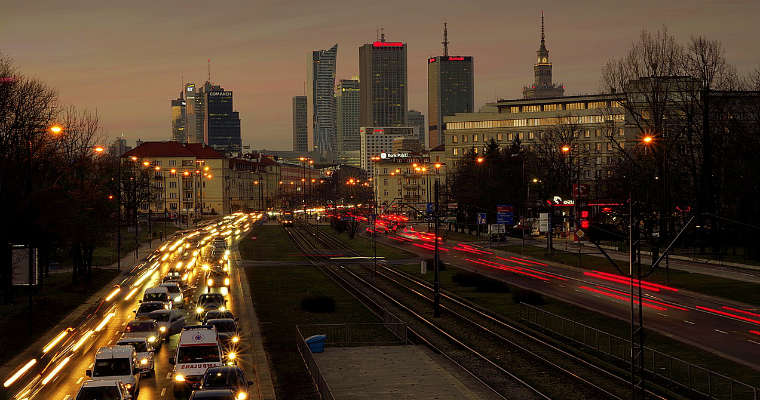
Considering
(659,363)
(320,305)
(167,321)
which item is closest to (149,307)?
(167,321)

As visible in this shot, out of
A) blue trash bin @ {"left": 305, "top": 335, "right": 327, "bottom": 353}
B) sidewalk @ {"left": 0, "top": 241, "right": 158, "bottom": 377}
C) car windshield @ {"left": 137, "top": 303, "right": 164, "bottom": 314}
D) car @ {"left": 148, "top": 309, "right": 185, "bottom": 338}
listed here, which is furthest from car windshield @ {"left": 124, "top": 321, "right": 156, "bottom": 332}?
blue trash bin @ {"left": 305, "top": 335, "right": 327, "bottom": 353}

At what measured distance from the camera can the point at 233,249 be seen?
318ft

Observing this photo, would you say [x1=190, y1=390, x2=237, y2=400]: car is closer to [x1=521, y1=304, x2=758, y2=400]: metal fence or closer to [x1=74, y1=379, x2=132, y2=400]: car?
[x1=74, y1=379, x2=132, y2=400]: car

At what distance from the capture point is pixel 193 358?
26906 mm

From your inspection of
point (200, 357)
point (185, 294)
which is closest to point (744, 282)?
point (185, 294)

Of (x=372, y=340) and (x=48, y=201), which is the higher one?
(x=48, y=201)

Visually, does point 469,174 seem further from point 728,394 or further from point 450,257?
point 728,394

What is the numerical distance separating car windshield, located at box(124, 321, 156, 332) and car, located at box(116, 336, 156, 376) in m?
4.19

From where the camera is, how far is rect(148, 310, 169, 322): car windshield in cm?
3784

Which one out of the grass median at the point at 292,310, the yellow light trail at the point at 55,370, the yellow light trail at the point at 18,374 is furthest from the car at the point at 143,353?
the grass median at the point at 292,310

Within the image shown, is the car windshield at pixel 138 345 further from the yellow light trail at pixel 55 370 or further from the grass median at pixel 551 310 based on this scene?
the grass median at pixel 551 310

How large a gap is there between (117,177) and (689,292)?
3302 inches

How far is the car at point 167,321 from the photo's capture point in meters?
37.2

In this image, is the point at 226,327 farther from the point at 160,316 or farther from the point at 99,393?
the point at 99,393
